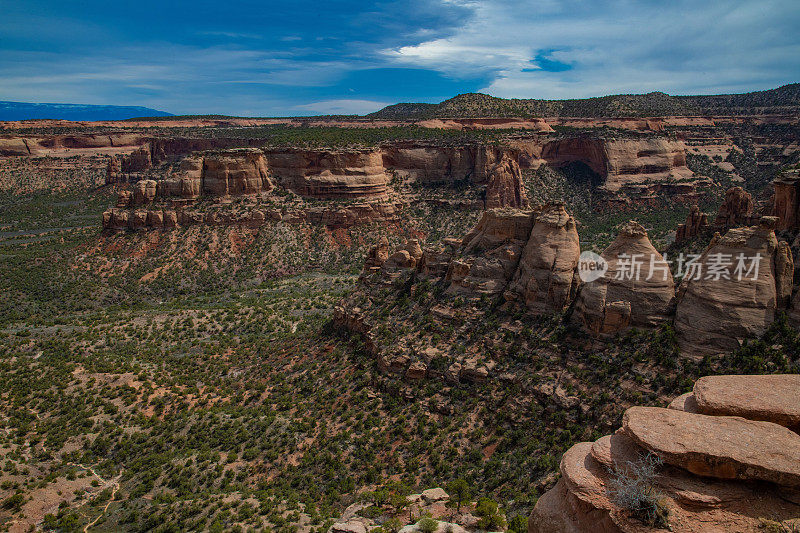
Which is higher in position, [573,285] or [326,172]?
[326,172]

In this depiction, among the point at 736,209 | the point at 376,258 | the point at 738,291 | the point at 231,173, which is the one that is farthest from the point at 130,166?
the point at 738,291

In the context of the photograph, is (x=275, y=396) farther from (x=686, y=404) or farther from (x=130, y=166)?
(x=130, y=166)

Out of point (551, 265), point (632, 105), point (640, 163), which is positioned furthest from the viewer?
point (632, 105)

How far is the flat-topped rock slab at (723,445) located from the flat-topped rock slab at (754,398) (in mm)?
588

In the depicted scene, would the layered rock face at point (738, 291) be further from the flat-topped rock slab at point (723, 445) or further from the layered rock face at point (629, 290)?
the flat-topped rock slab at point (723, 445)

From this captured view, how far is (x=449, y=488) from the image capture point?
23.5 meters

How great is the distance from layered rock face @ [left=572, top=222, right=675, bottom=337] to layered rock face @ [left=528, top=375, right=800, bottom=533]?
11184 mm

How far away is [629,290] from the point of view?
25688 millimetres

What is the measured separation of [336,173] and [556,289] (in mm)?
67016

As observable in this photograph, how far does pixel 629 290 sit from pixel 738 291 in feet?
16.4

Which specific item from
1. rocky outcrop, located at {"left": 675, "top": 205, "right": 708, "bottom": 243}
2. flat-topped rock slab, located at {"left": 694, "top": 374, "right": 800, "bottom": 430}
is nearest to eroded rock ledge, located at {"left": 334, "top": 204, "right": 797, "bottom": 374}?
flat-topped rock slab, located at {"left": 694, "top": 374, "right": 800, "bottom": 430}

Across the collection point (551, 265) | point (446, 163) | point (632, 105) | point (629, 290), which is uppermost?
point (632, 105)

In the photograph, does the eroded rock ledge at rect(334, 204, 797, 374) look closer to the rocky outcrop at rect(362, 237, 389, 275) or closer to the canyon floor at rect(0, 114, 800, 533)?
the canyon floor at rect(0, 114, 800, 533)

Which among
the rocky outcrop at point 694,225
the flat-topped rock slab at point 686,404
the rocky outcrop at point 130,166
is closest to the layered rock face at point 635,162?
the rocky outcrop at point 694,225
